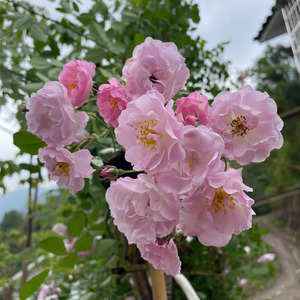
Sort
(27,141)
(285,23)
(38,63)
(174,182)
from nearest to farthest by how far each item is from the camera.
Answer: (174,182), (27,141), (38,63), (285,23)

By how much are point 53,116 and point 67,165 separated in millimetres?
49

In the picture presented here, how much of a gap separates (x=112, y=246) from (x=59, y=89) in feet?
1.16

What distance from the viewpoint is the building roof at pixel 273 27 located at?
1136 mm

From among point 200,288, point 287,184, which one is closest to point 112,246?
point 200,288

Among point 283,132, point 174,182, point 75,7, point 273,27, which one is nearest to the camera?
point 174,182

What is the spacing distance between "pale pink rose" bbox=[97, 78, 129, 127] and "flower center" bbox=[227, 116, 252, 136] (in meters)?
0.09

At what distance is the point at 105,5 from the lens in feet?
2.38

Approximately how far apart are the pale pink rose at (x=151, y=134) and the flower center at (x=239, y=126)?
56mm

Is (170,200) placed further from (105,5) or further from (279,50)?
(279,50)

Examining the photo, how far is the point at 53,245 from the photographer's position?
0.43m

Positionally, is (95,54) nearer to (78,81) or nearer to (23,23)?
(23,23)

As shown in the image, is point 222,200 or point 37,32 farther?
point 37,32

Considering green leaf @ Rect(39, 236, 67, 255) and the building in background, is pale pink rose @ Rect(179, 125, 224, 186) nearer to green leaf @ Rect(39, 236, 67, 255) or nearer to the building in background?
green leaf @ Rect(39, 236, 67, 255)

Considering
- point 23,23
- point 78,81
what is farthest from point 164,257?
point 23,23
